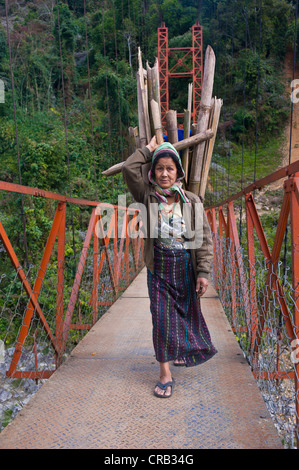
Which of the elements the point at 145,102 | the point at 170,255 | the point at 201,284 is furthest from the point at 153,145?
the point at 201,284

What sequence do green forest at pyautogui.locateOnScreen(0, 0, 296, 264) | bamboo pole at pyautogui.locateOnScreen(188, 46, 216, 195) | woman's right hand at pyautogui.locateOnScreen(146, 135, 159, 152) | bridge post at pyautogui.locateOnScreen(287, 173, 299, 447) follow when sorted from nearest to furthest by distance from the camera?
bridge post at pyautogui.locateOnScreen(287, 173, 299, 447) < woman's right hand at pyautogui.locateOnScreen(146, 135, 159, 152) < bamboo pole at pyautogui.locateOnScreen(188, 46, 216, 195) < green forest at pyautogui.locateOnScreen(0, 0, 296, 264)

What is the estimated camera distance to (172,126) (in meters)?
1.45

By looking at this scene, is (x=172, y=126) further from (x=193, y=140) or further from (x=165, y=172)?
(x=165, y=172)

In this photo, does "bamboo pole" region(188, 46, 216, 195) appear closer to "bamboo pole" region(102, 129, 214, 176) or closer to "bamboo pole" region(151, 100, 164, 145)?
"bamboo pole" region(102, 129, 214, 176)

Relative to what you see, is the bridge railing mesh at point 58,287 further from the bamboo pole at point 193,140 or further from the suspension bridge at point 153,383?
the bamboo pole at point 193,140

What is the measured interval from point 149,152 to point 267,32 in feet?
43.7

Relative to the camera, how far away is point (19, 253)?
17.0 ft

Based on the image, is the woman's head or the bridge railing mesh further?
the bridge railing mesh

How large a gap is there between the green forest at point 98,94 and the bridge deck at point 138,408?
3911 mm

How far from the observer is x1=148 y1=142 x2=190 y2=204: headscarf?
4.07 feet

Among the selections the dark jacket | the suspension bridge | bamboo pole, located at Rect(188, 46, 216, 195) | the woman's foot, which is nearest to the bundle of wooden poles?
bamboo pole, located at Rect(188, 46, 216, 195)

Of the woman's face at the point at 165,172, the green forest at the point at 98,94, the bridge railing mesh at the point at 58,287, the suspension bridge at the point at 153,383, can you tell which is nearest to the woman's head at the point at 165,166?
the woman's face at the point at 165,172

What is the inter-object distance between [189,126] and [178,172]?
27 cm

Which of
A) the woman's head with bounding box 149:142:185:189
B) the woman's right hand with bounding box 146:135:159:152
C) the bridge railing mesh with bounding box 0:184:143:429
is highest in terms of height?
the woman's right hand with bounding box 146:135:159:152
